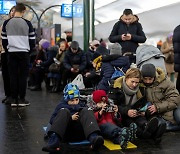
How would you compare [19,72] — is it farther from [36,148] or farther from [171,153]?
[171,153]

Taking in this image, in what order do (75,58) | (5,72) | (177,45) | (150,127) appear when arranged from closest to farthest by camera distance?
1. (150,127)
2. (177,45)
3. (5,72)
4. (75,58)

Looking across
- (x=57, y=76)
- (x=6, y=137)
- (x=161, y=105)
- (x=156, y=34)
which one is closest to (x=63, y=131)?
(x=6, y=137)

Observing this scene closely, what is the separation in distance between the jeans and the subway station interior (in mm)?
173

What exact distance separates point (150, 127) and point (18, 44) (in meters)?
3.01

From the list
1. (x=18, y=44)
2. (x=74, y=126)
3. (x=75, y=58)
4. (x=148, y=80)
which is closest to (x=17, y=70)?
(x=18, y=44)

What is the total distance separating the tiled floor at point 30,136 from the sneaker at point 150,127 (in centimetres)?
10

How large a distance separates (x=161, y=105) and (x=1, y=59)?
3366mm

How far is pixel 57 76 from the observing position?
9.30 metres

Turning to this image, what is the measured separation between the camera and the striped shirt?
6285mm

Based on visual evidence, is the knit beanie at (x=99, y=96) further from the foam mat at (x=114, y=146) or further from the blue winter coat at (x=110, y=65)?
the blue winter coat at (x=110, y=65)

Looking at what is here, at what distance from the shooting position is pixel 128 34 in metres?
6.50

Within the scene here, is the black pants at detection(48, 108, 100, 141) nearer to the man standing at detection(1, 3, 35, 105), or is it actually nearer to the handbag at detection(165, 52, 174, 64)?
the man standing at detection(1, 3, 35, 105)

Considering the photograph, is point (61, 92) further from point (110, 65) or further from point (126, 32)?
point (110, 65)

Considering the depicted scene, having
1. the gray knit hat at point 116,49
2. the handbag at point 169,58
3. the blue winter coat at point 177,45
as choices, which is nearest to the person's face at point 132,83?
the gray knit hat at point 116,49
